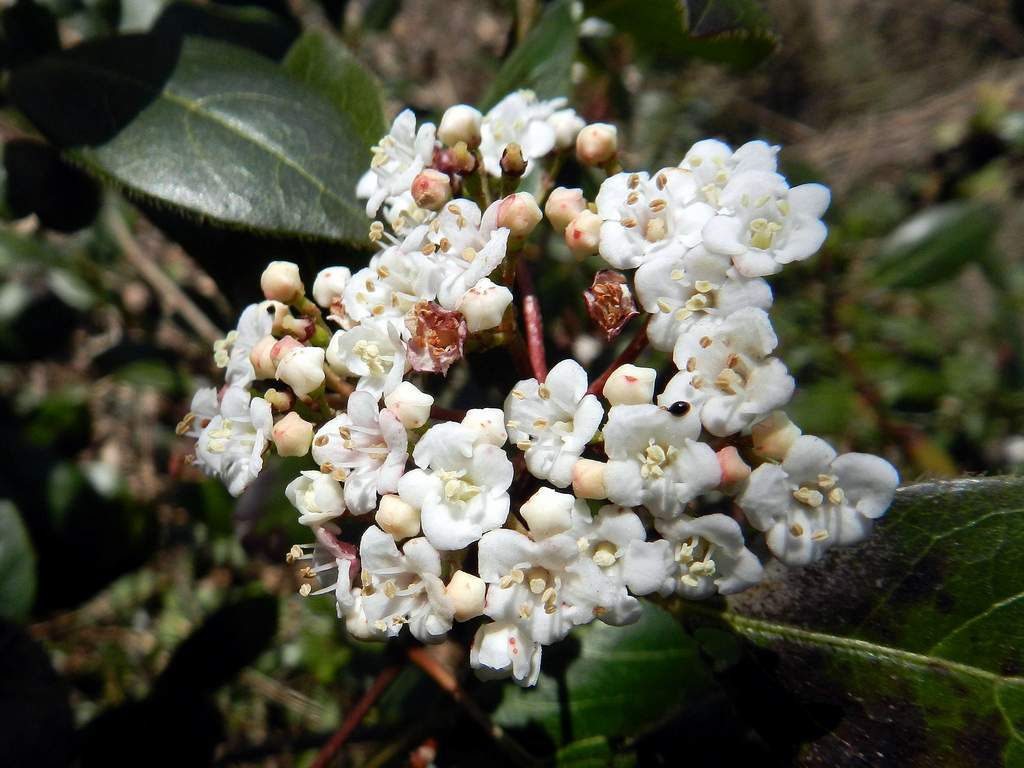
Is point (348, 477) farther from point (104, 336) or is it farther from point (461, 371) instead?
point (104, 336)

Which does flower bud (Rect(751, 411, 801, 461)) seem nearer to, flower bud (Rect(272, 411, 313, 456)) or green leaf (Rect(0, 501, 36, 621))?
flower bud (Rect(272, 411, 313, 456))

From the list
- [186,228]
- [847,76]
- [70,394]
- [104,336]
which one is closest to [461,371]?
[186,228]

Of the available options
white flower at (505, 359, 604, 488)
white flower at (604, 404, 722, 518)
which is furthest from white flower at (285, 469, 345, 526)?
white flower at (604, 404, 722, 518)

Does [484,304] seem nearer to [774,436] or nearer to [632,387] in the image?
[632,387]

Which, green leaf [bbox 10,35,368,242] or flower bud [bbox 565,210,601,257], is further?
green leaf [bbox 10,35,368,242]

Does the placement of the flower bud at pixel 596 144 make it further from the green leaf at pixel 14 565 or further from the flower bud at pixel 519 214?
the green leaf at pixel 14 565

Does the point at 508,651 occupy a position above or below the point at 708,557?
below

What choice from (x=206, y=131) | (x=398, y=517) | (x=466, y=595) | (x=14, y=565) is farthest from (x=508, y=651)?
(x=14, y=565)
